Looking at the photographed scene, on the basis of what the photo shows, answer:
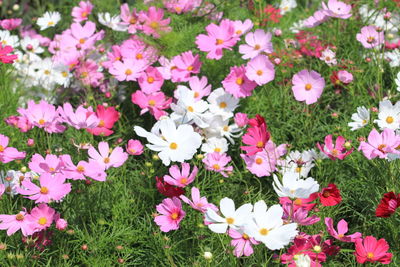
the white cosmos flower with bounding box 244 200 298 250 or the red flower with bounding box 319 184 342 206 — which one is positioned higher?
the white cosmos flower with bounding box 244 200 298 250

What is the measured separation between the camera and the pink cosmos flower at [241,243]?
1489 mm

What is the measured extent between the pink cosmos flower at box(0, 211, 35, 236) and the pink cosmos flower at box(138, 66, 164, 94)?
29.8 inches

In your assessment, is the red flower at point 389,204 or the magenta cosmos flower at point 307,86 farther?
the magenta cosmos flower at point 307,86

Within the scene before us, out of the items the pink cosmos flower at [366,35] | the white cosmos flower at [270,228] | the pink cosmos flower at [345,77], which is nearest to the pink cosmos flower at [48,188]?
the white cosmos flower at [270,228]

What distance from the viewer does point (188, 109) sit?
6.31 ft

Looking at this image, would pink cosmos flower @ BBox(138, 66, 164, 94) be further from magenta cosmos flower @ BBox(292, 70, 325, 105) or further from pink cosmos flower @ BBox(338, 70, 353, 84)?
pink cosmos flower @ BBox(338, 70, 353, 84)

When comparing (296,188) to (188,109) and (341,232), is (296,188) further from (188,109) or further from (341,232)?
(188,109)

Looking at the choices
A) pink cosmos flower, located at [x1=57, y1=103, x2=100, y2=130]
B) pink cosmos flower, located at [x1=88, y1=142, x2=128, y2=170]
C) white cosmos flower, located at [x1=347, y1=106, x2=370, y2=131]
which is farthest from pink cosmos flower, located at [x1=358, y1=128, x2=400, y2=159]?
pink cosmos flower, located at [x1=57, y1=103, x2=100, y2=130]

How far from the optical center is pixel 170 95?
236cm

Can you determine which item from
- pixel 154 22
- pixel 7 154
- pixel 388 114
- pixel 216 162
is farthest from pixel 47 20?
pixel 388 114

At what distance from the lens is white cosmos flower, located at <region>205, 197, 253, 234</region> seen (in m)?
1.41

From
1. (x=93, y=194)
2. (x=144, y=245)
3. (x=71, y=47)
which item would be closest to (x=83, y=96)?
(x=71, y=47)

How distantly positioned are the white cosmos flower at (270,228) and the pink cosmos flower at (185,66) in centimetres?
87

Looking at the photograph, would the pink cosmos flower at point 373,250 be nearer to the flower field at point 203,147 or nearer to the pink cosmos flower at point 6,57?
the flower field at point 203,147
